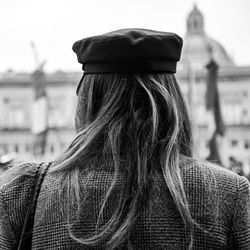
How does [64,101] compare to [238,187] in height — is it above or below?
below

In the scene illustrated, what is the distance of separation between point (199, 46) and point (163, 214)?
7138 cm

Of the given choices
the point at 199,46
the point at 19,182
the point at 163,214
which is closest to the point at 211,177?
the point at 163,214

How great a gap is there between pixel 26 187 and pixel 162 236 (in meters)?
0.40

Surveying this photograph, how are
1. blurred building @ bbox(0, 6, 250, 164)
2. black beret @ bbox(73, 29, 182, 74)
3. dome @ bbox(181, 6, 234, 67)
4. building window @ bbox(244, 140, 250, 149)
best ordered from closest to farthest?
black beret @ bbox(73, 29, 182, 74)
building window @ bbox(244, 140, 250, 149)
blurred building @ bbox(0, 6, 250, 164)
dome @ bbox(181, 6, 234, 67)

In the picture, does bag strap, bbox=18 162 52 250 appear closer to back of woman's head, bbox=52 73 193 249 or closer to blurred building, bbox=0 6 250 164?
back of woman's head, bbox=52 73 193 249

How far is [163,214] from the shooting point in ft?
5.90

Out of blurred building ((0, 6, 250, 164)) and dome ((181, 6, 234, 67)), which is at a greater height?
dome ((181, 6, 234, 67))

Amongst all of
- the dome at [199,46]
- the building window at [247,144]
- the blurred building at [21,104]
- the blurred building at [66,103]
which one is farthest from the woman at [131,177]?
the dome at [199,46]

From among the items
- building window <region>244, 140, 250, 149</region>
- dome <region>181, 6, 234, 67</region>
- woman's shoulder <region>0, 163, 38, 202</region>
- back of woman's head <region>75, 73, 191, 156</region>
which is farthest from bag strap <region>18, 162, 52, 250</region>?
dome <region>181, 6, 234, 67</region>

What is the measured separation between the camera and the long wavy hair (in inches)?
70.3

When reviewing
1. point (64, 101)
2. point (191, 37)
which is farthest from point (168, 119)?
point (191, 37)

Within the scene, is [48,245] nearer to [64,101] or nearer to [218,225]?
[218,225]

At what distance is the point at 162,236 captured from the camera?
1.78 metres

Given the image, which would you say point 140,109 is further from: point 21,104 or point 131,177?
point 21,104
